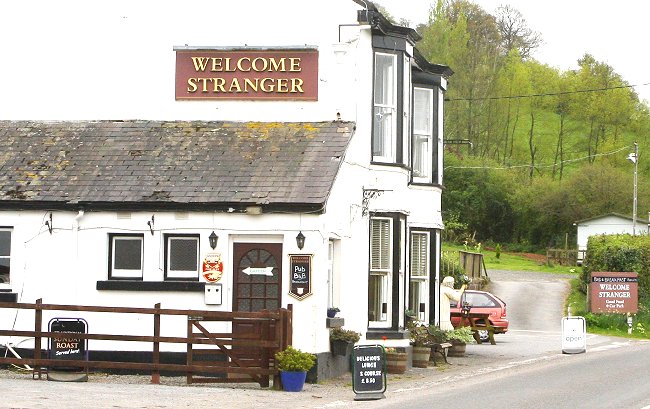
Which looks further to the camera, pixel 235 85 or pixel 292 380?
pixel 235 85

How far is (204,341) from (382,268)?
621 centimetres

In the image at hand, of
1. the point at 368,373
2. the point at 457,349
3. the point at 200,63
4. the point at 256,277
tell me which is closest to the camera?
the point at 368,373

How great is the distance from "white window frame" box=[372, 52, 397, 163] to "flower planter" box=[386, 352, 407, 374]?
3913mm

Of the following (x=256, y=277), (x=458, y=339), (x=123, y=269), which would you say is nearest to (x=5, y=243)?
(x=123, y=269)

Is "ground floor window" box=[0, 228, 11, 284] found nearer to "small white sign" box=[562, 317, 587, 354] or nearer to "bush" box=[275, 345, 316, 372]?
"bush" box=[275, 345, 316, 372]

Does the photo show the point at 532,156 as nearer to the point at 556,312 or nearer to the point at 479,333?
the point at 556,312

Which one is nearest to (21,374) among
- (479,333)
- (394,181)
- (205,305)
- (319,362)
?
(205,305)

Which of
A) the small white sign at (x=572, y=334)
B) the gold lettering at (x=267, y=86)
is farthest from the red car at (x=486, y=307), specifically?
the gold lettering at (x=267, y=86)

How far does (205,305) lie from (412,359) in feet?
19.4

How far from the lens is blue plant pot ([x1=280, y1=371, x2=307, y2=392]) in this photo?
65.2 ft

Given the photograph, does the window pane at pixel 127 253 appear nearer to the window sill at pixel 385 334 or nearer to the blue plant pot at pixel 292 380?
the blue plant pot at pixel 292 380

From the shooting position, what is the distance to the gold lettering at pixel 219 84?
24.4 meters

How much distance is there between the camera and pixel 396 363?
950 inches

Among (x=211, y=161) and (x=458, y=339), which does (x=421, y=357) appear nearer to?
(x=458, y=339)
